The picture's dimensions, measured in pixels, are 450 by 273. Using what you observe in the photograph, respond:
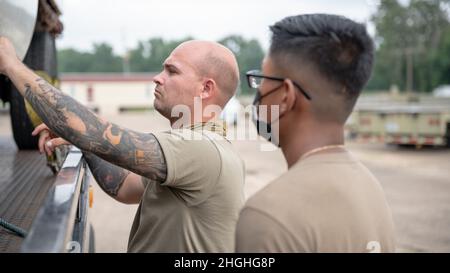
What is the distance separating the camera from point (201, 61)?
2012 mm

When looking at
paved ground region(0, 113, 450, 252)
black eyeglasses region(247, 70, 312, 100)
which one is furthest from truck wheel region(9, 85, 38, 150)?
black eyeglasses region(247, 70, 312, 100)

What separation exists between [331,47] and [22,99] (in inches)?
151

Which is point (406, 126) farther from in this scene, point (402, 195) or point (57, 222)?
point (57, 222)

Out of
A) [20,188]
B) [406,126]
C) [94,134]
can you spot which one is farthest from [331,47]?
[406,126]

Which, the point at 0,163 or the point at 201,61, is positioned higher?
the point at 201,61

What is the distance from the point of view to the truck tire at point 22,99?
446 cm

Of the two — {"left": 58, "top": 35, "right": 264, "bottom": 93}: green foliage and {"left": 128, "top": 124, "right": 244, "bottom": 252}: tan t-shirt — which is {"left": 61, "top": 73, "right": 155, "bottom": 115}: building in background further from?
{"left": 128, "top": 124, "right": 244, "bottom": 252}: tan t-shirt

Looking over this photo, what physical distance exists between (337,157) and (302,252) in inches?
10.6

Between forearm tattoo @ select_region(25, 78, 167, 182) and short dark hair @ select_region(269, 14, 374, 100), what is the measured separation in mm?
548

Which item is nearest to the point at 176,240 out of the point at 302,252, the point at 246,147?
the point at 302,252

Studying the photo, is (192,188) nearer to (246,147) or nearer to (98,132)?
(98,132)

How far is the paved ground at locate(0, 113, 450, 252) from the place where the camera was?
570cm

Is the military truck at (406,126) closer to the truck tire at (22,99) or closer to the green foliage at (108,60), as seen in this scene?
the truck tire at (22,99)

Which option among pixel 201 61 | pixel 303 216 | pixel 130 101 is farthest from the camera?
pixel 130 101
